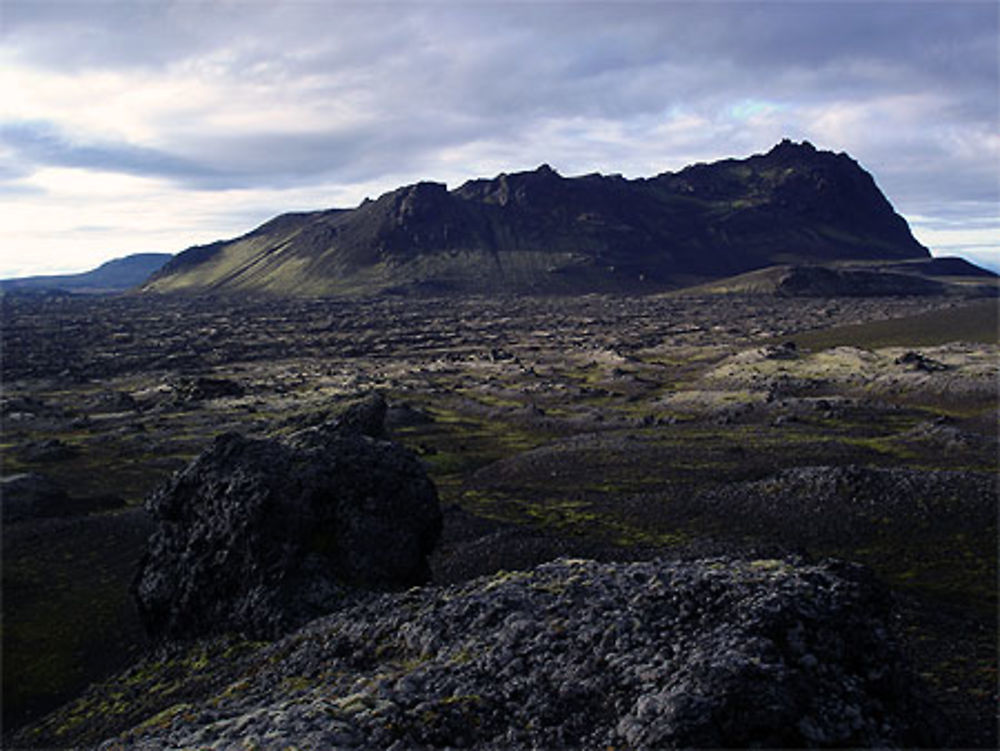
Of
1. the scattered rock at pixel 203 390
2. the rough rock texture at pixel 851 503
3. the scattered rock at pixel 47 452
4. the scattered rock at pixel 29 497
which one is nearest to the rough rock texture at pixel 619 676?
the rough rock texture at pixel 851 503

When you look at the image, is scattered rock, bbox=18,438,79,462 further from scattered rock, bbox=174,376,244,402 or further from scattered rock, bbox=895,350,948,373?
scattered rock, bbox=895,350,948,373

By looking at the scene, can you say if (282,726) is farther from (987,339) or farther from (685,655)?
(987,339)

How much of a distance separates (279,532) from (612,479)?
43.0m

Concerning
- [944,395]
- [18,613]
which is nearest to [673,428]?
[944,395]

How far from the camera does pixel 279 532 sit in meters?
40.2

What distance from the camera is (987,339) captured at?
182000 millimetres

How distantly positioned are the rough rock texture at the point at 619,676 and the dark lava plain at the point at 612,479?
9.24 m

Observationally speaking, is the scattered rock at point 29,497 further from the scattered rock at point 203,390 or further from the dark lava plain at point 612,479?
the scattered rock at point 203,390

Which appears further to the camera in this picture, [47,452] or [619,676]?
[47,452]

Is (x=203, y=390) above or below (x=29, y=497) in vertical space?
above

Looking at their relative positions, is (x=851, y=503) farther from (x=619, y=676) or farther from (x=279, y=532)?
(x=619, y=676)

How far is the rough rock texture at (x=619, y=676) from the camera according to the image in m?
17.8

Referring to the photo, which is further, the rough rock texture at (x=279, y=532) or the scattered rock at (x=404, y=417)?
the scattered rock at (x=404, y=417)

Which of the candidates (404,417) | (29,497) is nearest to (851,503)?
(404,417)
